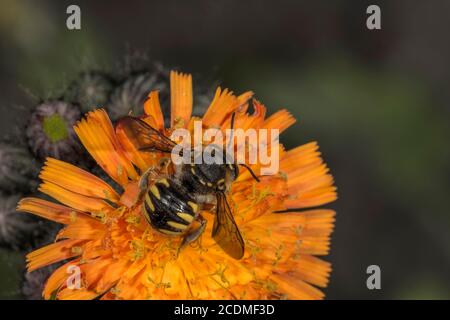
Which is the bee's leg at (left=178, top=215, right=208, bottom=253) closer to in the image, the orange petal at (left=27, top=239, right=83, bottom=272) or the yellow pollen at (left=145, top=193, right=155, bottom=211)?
the yellow pollen at (left=145, top=193, right=155, bottom=211)

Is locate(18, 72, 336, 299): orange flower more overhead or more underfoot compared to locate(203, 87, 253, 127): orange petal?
more underfoot

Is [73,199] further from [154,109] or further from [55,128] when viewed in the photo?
[154,109]

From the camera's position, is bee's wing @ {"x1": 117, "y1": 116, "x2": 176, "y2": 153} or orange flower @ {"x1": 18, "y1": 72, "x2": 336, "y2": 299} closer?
bee's wing @ {"x1": 117, "y1": 116, "x2": 176, "y2": 153}

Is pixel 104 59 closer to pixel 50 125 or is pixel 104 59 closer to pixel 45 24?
pixel 45 24

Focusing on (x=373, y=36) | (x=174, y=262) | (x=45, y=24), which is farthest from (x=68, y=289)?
(x=373, y=36)

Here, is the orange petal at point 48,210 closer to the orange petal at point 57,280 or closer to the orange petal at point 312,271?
the orange petal at point 57,280

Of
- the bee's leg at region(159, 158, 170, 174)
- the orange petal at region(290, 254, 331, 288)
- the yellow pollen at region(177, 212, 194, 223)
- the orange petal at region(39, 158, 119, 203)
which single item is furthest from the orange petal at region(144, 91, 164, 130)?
the orange petal at region(290, 254, 331, 288)

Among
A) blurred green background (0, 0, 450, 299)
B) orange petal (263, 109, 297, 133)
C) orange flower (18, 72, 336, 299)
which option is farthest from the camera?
blurred green background (0, 0, 450, 299)
